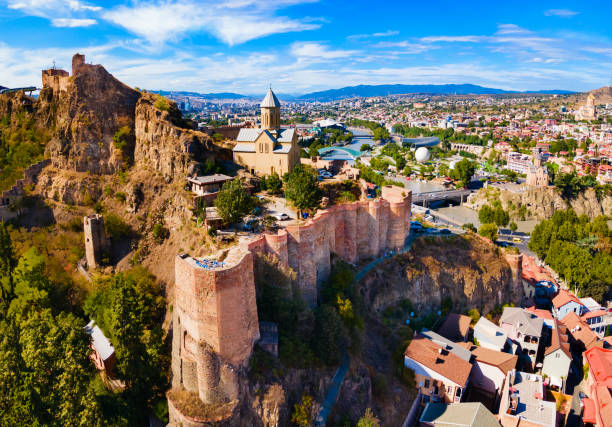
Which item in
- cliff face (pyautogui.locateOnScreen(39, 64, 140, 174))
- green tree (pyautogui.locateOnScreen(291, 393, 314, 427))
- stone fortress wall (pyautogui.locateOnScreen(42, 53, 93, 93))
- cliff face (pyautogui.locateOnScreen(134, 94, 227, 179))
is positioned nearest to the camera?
green tree (pyautogui.locateOnScreen(291, 393, 314, 427))

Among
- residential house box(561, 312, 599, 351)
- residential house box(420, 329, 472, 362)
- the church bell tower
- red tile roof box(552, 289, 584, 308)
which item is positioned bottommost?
residential house box(561, 312, 599, 351)

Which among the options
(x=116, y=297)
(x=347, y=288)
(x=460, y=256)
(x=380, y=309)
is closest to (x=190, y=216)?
(x=116, y=297)

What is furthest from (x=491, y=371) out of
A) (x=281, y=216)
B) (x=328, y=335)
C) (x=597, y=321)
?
(x=281, y=216)

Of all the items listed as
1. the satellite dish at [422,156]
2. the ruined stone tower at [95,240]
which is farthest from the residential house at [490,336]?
the satellite dish at [422,156]

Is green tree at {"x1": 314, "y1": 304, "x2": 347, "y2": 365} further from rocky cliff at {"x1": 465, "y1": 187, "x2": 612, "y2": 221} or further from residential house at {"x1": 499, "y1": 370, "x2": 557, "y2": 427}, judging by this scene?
rocky cliff at {"x1": 465, "y1": 187, "x2": 612, "y2": 221}

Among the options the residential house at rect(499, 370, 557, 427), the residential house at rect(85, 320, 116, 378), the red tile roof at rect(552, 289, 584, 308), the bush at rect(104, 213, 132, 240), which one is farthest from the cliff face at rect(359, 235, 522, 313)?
the bush at rect(104, 213, 132, 240)

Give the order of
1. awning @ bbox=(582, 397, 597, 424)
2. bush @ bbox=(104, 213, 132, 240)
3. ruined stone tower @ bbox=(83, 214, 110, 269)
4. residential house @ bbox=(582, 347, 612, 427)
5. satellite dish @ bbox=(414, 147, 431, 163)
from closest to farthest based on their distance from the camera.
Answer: residential house @ bbox=(582, 347, 612, 427) < awning @ bbox=(582, 397, 597, 424) < ruined stone tower @ bbox=(83, 214, 110, 269) < bush @ bbox=(104, 213, 132, 240) < satellite dish @ bbox=(414, 147, 431, 163)

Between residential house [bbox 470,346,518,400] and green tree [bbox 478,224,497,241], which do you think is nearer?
residential house [bbox 470,346,518,400]
